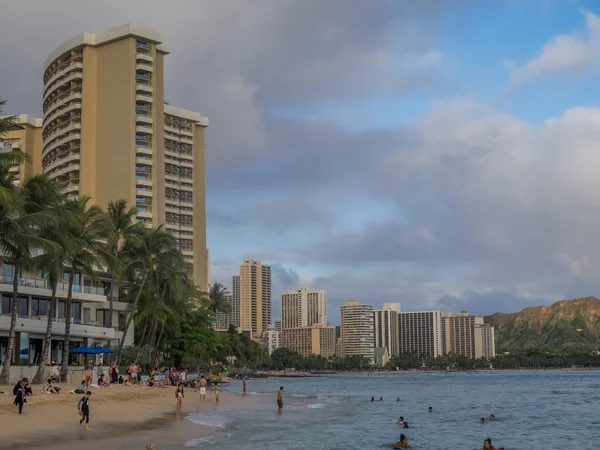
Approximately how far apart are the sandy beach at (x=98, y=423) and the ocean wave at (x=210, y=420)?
2.61ft

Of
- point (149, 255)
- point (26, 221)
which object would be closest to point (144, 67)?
point (149, 255)

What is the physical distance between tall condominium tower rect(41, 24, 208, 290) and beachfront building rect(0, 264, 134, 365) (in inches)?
1369

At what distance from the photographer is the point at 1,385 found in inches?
1727

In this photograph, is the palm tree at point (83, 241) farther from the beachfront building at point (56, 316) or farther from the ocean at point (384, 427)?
the ocean at point (384, 427)

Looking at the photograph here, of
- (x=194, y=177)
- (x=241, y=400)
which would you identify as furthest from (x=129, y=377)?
(x=194, y=177)

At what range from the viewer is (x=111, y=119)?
353 ft

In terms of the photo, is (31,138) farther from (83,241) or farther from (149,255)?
(83,241)

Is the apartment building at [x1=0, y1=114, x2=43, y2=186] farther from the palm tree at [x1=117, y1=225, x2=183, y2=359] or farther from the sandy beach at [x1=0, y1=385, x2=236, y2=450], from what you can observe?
the sandy beach at [x1=0, y1=385, x2=236, y2=450]

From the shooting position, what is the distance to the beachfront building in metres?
57.1

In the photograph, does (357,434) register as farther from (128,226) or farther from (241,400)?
(128,226)

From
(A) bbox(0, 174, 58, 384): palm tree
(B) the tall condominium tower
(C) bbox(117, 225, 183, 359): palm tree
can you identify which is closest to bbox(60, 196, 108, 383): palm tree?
(A) bbox(0, 174, 58, 384): palm tree

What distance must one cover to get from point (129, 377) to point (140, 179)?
55892mm

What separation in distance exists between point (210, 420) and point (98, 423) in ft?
26.4

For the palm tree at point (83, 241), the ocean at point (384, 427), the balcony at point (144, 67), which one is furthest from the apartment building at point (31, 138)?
the ocean at point (384, 427)
